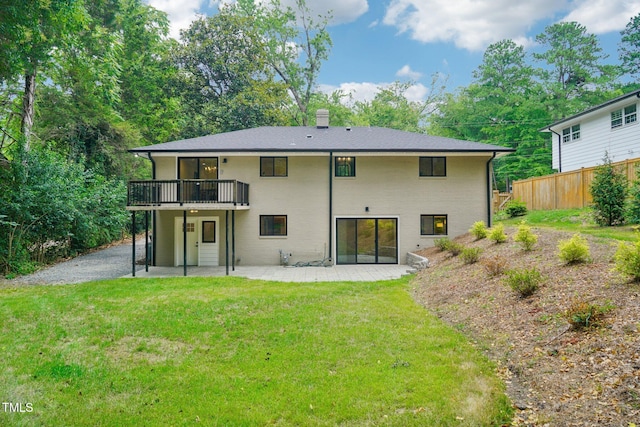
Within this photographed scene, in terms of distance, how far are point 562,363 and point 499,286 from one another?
10.6ft

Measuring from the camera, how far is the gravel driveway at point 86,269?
11.1m

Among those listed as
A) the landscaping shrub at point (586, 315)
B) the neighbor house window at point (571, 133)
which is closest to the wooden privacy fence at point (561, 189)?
the neighbor house window at point (571, 133)

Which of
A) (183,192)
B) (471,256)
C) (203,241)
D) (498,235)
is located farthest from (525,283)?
(203,241)

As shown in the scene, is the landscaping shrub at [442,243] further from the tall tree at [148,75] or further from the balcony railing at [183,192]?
the tall tree at [148,75]

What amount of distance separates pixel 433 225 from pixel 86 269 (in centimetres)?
1363

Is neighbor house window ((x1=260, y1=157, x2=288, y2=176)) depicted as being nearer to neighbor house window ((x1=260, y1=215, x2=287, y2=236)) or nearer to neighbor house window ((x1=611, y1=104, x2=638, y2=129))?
neighbor house window ((x1=260, y1=215, x2=287, y2=236))

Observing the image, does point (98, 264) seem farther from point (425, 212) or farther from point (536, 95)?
point (536, 95)

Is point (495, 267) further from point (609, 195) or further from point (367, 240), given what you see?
point (367, 240)

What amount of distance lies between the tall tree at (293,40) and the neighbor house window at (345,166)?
53.6 feet

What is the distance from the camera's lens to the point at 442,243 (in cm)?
1313

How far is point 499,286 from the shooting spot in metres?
7.27

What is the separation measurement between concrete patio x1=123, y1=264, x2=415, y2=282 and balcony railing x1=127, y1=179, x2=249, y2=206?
2466 millimetres

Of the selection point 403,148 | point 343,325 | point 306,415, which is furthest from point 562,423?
point 403,148

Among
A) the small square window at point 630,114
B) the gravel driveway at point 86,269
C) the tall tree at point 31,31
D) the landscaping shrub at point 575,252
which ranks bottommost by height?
the gravel driveway at point 86,269
